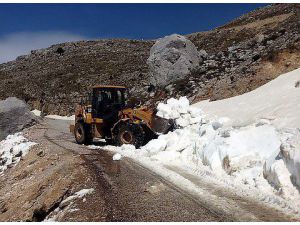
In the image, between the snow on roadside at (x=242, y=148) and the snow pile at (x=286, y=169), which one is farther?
the snow on roadside at (x=242, y=148)

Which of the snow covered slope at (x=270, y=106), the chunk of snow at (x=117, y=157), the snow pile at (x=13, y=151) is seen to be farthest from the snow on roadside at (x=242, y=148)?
the snow pile at (x=13, y=151)

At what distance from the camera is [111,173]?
14.4m

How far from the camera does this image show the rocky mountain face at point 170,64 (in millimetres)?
31594

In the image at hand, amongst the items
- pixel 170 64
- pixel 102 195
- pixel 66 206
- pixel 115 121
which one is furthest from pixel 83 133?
pixel 170 64

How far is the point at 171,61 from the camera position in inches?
1654

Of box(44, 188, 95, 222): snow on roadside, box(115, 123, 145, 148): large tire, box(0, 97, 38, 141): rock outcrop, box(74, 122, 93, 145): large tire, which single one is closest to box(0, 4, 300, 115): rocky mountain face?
box(74, 122, 93, 145): large tire

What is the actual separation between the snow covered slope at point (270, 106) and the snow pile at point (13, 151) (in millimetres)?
9849

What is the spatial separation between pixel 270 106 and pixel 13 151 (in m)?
14.5

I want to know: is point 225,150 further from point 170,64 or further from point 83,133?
point 170,64

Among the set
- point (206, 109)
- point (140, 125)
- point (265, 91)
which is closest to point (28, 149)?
point (140, 125)

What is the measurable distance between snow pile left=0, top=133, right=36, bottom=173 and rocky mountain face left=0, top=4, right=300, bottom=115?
454 inches

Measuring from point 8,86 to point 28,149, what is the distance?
54.8 m

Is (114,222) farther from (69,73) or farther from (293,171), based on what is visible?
(69,73)

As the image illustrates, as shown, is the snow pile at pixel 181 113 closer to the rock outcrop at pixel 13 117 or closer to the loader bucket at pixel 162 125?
the loader bucket at pixel 162 125
